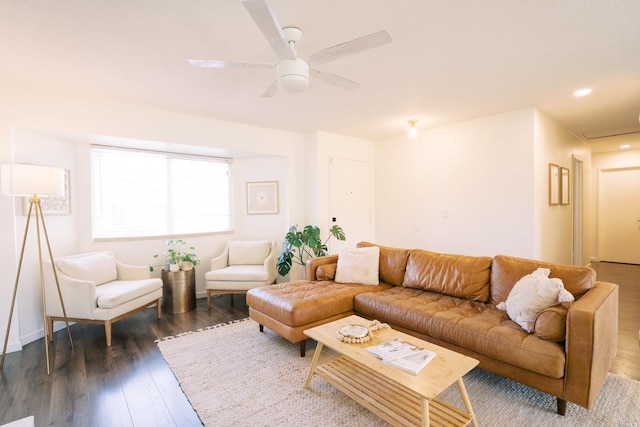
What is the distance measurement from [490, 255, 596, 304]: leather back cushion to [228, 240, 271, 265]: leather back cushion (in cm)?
304

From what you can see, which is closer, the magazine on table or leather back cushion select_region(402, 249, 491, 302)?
the magazine on table

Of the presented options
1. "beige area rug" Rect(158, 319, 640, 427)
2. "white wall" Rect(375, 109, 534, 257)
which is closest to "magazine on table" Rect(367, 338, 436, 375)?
"beige area rug" Rect(158, 319, 640, 427)

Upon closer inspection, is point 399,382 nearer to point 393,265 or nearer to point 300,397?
point 300,397

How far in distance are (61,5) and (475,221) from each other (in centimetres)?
451

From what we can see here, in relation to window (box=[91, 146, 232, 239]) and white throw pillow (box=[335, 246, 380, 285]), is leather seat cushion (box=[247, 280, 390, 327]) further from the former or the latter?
window (box=[91, 146, 232, 239])

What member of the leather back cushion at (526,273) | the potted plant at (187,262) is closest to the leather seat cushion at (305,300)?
the leather back cushion at (526,273)

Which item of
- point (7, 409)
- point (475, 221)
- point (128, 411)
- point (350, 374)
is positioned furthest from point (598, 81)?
point (7, 409)

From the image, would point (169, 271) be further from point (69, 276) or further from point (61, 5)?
point (61, 5)

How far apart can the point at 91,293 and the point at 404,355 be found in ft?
9.61

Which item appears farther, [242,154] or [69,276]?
[242,154]

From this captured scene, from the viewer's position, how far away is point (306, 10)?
5.82 feet

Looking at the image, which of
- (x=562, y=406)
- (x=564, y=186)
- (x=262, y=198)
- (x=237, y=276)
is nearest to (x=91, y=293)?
(x=237, y=276)

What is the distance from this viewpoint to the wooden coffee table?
147 cm

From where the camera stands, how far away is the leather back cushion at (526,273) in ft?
7.05
